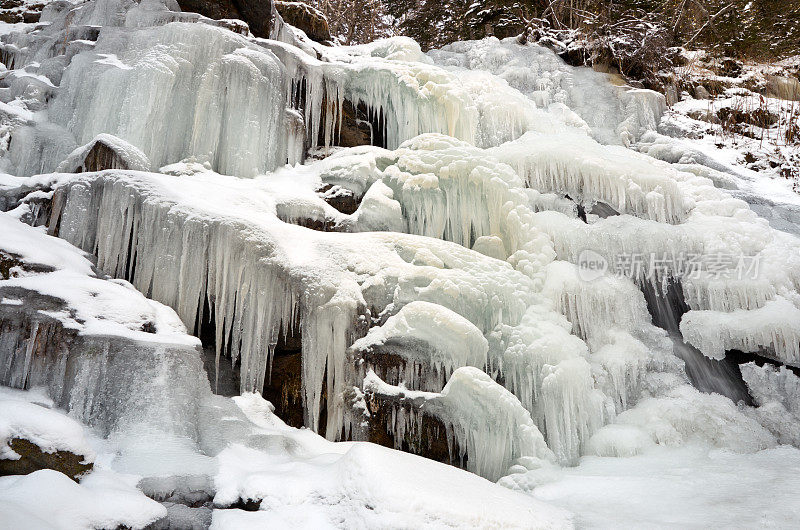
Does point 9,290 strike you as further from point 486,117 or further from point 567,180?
point 486,117

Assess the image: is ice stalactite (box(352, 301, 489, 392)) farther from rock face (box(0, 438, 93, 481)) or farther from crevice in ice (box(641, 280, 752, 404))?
crevice in ice (box(641, 280, 752, 404))

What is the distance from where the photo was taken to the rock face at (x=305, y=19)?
998 centimetres

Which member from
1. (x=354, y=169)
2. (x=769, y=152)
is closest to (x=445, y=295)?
(x=354, y=169)

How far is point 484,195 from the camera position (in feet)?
19.6

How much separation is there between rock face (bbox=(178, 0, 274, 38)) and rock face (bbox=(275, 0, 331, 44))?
135 centimetres

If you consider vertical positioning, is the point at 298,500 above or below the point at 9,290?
below

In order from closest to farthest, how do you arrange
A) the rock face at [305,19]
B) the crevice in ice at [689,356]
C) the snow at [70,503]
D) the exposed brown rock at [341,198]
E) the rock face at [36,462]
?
the snow at [70,503] → the rock face at [36,462] → the crevice in ice at [689,356] → the exposed brown rock at [341,198] → the rock face at [305,19]

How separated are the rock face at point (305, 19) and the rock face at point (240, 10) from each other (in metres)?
1.35

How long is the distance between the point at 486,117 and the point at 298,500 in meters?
6.74

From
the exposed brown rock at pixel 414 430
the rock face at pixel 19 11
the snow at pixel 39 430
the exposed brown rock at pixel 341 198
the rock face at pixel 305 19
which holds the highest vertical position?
the rock face at pixel 305 19

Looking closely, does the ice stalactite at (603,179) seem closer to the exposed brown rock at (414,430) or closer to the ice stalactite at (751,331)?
the ice stalactite at (751,331)

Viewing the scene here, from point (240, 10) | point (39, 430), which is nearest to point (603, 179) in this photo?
point (39, 430)

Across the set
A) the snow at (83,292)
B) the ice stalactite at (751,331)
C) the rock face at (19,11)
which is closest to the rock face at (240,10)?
the rock face at (19,11)

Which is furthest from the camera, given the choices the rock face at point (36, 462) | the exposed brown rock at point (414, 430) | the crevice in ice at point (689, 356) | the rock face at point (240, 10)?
the rock face at point (240, 10)
